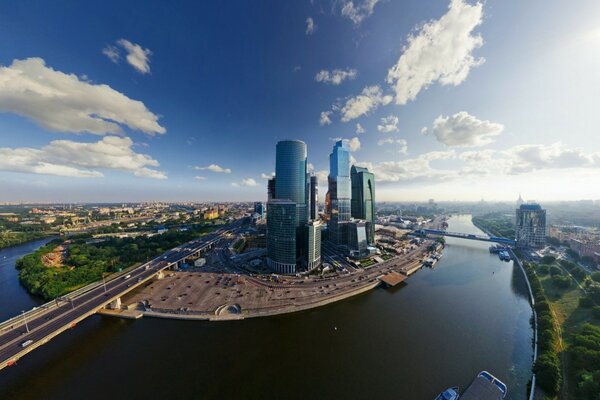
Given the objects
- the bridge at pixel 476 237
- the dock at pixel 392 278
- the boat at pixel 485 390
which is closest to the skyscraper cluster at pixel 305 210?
the dock at pixel 392 278

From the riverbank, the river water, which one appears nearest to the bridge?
the riverbank

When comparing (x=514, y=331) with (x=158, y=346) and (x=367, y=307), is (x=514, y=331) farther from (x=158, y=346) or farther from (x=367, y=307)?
(x=158, y=346)

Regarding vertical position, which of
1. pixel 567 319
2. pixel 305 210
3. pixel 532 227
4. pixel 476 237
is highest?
pixel 305 210

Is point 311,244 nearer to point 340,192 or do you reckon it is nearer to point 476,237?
point 340,192

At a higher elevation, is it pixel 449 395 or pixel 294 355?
pixel 449 395

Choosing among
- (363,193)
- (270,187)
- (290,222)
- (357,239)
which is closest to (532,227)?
(363,193)

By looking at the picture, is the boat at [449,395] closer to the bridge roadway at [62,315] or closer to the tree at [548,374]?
the tree at [548,374]
